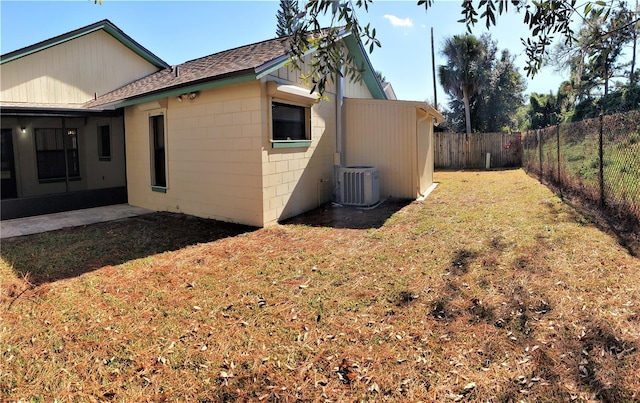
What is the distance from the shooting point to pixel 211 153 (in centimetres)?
751

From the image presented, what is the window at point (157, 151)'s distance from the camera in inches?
340

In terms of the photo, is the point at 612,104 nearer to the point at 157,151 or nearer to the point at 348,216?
the point at 348,216

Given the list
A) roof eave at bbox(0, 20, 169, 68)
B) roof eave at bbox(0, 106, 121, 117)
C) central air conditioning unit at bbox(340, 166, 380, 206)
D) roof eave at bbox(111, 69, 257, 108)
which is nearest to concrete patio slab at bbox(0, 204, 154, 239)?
roof eave at bbox(0, 106, 121, 117)

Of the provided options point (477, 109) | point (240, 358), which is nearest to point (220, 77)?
point (240, 358)

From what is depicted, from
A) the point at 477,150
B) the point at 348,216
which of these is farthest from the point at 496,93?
the point at 348,216

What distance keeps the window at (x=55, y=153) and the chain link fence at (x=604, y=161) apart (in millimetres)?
12693

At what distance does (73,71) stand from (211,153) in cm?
632

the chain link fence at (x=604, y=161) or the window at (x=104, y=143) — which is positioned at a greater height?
the window at (x=104, y=143)

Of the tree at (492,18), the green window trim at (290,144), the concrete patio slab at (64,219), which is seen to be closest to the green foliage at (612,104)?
the green window trim at (290,144)

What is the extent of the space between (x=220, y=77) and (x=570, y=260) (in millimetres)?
5966

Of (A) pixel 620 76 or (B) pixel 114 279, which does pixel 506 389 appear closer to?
(B) pixel 114 279

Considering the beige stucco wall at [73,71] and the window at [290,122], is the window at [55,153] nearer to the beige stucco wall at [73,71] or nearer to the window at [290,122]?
the beige stucco wall at [73,71]

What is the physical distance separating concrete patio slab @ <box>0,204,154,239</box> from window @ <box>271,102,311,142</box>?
3.75 m

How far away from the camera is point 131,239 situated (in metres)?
6.20
